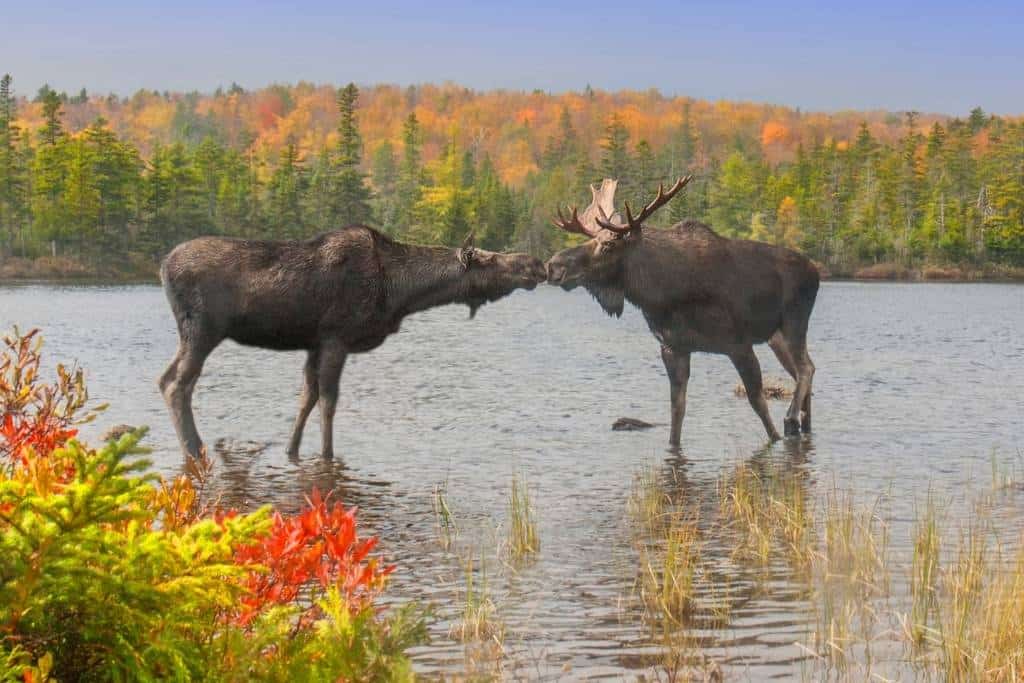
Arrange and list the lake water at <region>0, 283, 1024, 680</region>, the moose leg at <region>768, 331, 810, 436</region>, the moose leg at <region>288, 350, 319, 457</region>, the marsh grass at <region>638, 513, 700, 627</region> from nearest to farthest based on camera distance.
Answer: the marsh grass at <region>638, 513, 700, 627</region> → the lake water at <region>0, 283, 1024, 680</region> → the moose leg at <region>288, 350, 319, 457</region> → the moose leg at <region>768, 331, 810, 436</region>

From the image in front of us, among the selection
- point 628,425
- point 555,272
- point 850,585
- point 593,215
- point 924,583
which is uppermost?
point 593,215

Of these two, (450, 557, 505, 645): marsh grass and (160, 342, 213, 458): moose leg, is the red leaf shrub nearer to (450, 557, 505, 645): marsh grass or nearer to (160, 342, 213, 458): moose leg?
(450, 557, 505, 645): marsh grass

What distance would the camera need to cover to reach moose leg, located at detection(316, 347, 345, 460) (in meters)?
14.3

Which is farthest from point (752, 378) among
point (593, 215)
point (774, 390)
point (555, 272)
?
point (774, 390)

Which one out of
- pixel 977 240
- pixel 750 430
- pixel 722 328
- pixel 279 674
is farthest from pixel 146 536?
pixel 977 240

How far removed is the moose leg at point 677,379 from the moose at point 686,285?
1 centimetres

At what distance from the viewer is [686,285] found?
15.4 metres

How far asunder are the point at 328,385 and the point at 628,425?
16.0ft

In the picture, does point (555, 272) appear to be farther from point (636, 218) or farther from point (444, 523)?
point (444, 523)

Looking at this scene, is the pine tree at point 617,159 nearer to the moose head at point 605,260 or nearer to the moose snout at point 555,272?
the moose head at point 605,260

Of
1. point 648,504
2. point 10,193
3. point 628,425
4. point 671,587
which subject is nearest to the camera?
point 671,587

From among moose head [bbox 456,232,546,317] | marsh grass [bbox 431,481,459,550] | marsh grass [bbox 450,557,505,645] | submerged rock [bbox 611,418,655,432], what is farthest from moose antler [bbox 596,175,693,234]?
marsh grass [bbox 450,557,505,645]

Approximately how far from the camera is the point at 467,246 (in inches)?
586

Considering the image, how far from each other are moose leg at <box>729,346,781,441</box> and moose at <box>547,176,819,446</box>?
12mm
